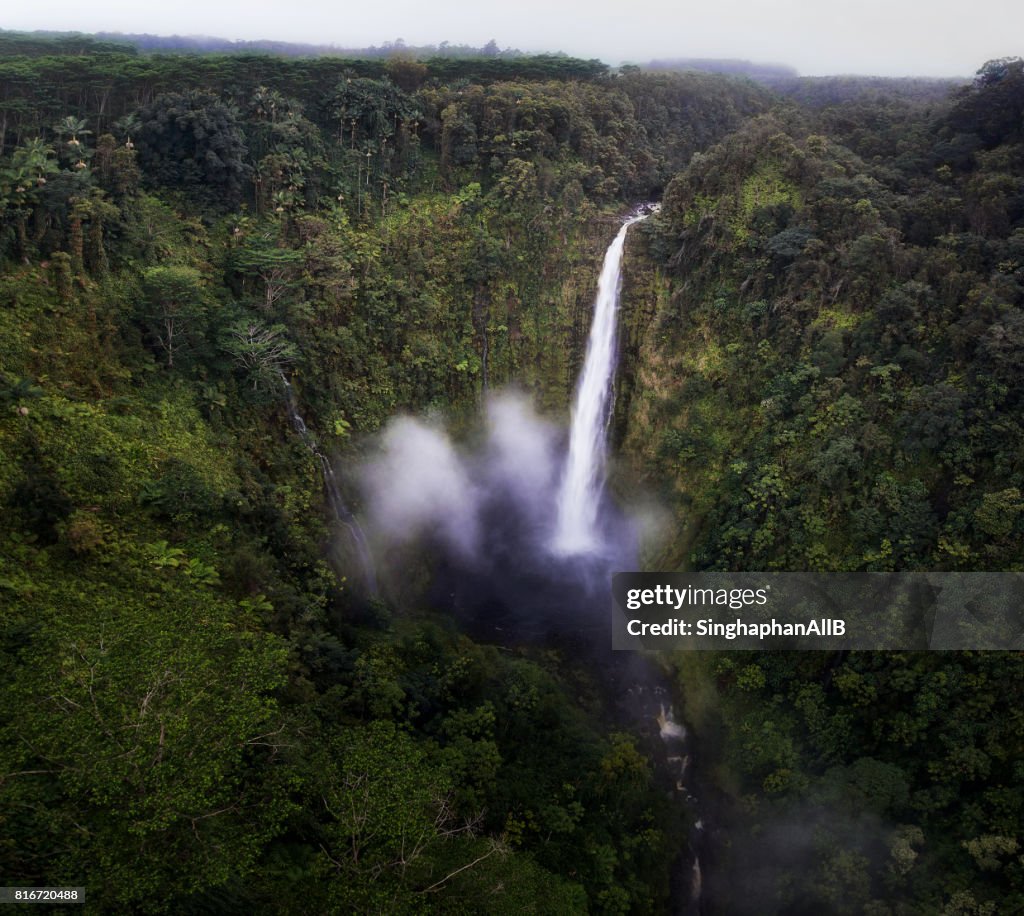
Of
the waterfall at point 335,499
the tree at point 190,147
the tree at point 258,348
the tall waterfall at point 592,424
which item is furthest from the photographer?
the tall waterfall at point 592,424

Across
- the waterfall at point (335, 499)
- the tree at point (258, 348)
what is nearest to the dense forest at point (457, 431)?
the tree at point (258, 348)

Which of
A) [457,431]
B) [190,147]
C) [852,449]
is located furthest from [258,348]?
[852,449]

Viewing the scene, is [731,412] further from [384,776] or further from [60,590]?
[60,590]

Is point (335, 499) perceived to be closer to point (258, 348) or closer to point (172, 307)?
point (258, 348)

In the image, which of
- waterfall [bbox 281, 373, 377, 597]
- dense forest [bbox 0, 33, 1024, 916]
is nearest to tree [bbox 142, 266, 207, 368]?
dense forest [bbox 0, 33, 1024, 916]

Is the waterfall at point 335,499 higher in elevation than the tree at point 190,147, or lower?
lower

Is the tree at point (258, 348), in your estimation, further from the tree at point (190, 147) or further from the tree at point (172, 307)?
the tree at point (190, 147)
